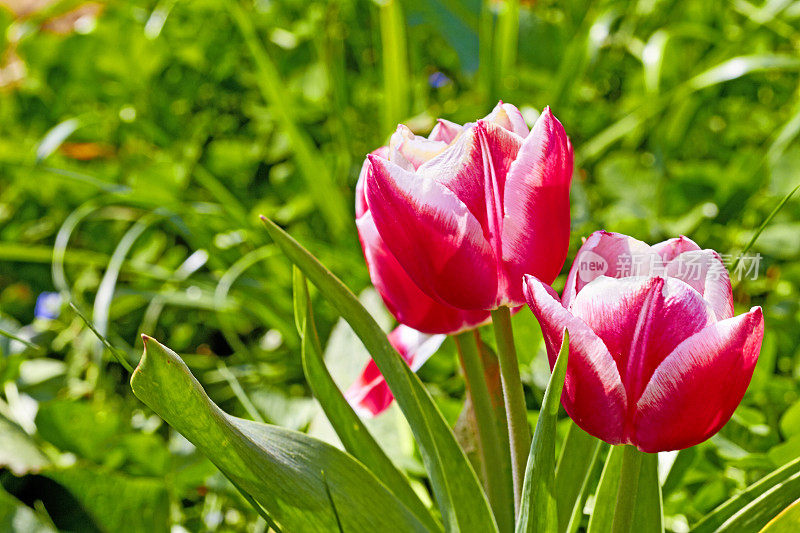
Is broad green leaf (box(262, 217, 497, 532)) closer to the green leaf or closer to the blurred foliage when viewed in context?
the blurred foliage

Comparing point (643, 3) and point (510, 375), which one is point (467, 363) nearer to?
point (510, 375)

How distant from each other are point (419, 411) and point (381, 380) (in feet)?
0.34

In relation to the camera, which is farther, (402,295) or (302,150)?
(302,150)

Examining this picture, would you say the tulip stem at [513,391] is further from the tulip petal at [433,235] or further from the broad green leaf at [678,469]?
the broad green leaf at [678,469]

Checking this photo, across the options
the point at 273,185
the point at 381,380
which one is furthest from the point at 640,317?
the point at 273,185

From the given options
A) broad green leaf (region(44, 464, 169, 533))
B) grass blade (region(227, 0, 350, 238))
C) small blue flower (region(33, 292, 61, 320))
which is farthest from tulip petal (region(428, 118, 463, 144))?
small blue flower (region(33, 292, 61, 320))

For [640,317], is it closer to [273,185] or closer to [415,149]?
[415,149]

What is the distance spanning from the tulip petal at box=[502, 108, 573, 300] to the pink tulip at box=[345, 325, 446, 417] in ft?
0.52

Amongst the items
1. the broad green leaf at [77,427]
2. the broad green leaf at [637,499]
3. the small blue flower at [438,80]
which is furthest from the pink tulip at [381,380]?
the small blue flower at [438,80]

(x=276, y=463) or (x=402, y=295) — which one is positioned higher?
(x=402, y=295)

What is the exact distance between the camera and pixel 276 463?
0.42m

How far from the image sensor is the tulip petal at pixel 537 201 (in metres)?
0.38

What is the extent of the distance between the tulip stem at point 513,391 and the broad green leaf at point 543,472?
0.04m

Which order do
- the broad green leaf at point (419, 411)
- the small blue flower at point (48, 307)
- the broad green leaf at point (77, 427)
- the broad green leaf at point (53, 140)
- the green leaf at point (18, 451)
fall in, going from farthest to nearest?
the small blue flower at point (48, 307), the broad green leaf at point (53, 140), the broad green leaf at point (77, 427), the green leaf at point (18, 451), the broad green leaf at point (419, 411)
